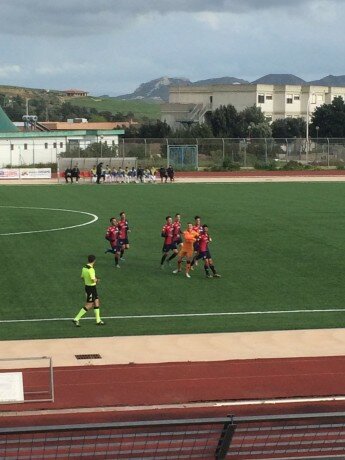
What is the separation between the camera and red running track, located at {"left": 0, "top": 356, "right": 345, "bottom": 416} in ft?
60.2

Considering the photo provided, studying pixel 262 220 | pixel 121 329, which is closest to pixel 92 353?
pixel 121 329

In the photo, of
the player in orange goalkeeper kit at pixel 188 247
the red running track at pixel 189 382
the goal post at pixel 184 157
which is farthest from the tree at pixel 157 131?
the red running track at pixel 189 382

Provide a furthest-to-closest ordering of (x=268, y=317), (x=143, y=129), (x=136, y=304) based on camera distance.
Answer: (x=143, y=129), (x=136, y=304), (x=268, y=317)

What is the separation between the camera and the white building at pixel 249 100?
144250mm

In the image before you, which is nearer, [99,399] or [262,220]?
[99,399]

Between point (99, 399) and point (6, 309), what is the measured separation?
9231mm

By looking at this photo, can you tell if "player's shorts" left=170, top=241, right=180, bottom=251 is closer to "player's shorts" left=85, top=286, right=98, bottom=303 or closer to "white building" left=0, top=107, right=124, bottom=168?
"player's shorts" left=85, top=286, right=98, bottom=303

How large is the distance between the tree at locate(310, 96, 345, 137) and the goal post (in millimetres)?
45016

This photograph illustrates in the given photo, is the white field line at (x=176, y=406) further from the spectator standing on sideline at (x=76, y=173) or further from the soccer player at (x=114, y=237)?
the spectator standing on sideline at (x=76, y=173)

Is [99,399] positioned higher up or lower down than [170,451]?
lower down

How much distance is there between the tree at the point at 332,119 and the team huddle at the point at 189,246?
98.5 metres

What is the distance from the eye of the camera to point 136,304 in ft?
90.6

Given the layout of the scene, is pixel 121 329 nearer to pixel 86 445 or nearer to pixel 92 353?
pixel 92 353

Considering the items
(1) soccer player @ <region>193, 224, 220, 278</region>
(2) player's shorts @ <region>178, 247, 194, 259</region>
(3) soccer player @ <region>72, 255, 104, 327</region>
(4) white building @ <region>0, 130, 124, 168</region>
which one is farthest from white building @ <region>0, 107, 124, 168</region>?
(3) soccer player @ <region>72, 255, 104, 327</region>
